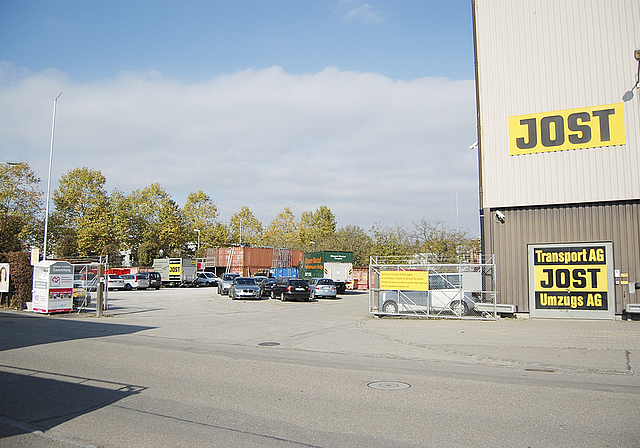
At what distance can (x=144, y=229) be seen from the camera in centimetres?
6844

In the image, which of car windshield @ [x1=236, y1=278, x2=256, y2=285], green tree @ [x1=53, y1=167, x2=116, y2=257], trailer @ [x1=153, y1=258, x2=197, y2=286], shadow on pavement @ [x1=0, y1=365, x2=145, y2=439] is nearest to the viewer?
shadow on pavement @ [x1=0, y1=365, x2=145, y2=439]

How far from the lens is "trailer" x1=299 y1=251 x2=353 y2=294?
1630 inches

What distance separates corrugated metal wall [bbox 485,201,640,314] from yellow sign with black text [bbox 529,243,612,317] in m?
0.35

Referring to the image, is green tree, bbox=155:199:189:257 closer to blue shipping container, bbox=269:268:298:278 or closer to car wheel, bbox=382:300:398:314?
blue shipping container, bbox=269:268:298:278

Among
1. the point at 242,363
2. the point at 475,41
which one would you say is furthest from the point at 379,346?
the point at 475,41

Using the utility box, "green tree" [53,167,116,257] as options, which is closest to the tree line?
"green tree" [53,167,116,257]

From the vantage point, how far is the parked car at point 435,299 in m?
20.3

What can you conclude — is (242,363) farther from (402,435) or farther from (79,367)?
(402,435)

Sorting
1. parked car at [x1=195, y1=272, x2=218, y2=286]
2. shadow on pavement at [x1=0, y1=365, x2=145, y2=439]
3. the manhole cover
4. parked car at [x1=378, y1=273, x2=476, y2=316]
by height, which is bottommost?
parked car at [x1=195, y1=272, x2=218, y2=286]

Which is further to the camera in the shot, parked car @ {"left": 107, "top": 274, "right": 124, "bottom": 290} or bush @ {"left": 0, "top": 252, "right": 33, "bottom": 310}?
parked car @ {"left": 107, "top": 274, "right": 124, "bottom": 290}

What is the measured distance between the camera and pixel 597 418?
6.35 meters

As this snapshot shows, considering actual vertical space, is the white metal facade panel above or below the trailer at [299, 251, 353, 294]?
above

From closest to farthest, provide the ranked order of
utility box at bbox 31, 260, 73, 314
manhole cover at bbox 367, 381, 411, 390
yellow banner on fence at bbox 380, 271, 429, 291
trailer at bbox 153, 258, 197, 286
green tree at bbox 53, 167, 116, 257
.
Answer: manhole cover at bbox 367, 381, 411, 390 → yellow banner on fence at bbox 380, 271, 429, 291 → utility box at bbox 31, 260, 73, 314 → trailer at bbox 153, 258, 197, 286 → green tree at bbox 53, 167, 116, 257

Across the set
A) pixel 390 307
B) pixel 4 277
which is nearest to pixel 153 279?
pixel 4 277
